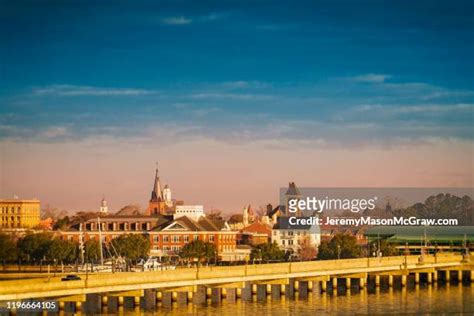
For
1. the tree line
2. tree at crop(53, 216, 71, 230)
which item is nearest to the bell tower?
tree at crop(53, 216, 71, 230)

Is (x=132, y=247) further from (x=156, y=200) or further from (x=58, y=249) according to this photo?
(x=156, y=200)

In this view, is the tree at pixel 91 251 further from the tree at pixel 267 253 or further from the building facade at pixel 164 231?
the tree at pixel 267 253

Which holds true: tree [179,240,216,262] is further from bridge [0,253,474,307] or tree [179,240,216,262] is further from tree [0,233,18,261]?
bridge [0,253,474,307]

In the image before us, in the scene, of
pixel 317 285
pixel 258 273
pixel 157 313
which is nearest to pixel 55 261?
pixel 317 285

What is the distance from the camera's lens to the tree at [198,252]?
139375mm

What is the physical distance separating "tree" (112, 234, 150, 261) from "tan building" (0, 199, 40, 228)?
22.5 meters

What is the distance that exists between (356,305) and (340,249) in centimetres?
5482

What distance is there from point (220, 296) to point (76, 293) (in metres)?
19.3

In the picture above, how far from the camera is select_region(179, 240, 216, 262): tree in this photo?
139375 millimetres

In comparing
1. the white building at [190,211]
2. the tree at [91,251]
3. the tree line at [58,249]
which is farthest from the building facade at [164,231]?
the tree at [91,251]

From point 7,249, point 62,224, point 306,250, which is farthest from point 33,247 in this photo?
point 306,250

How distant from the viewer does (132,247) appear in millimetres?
139875

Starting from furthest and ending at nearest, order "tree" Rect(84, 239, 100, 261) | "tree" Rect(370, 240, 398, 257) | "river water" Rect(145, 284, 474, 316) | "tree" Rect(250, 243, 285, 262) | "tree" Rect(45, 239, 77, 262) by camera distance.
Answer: "tree" Rect(370, 240, 398, 257), "tree" Rect(250, 243, 285, 262), "tree" Rect(84, 239, 100, 261), "tree" Rect(45, 239, 77, 262), "river water" Rect(145, 284, 474, 316)

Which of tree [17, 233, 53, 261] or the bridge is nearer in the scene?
the bridge
